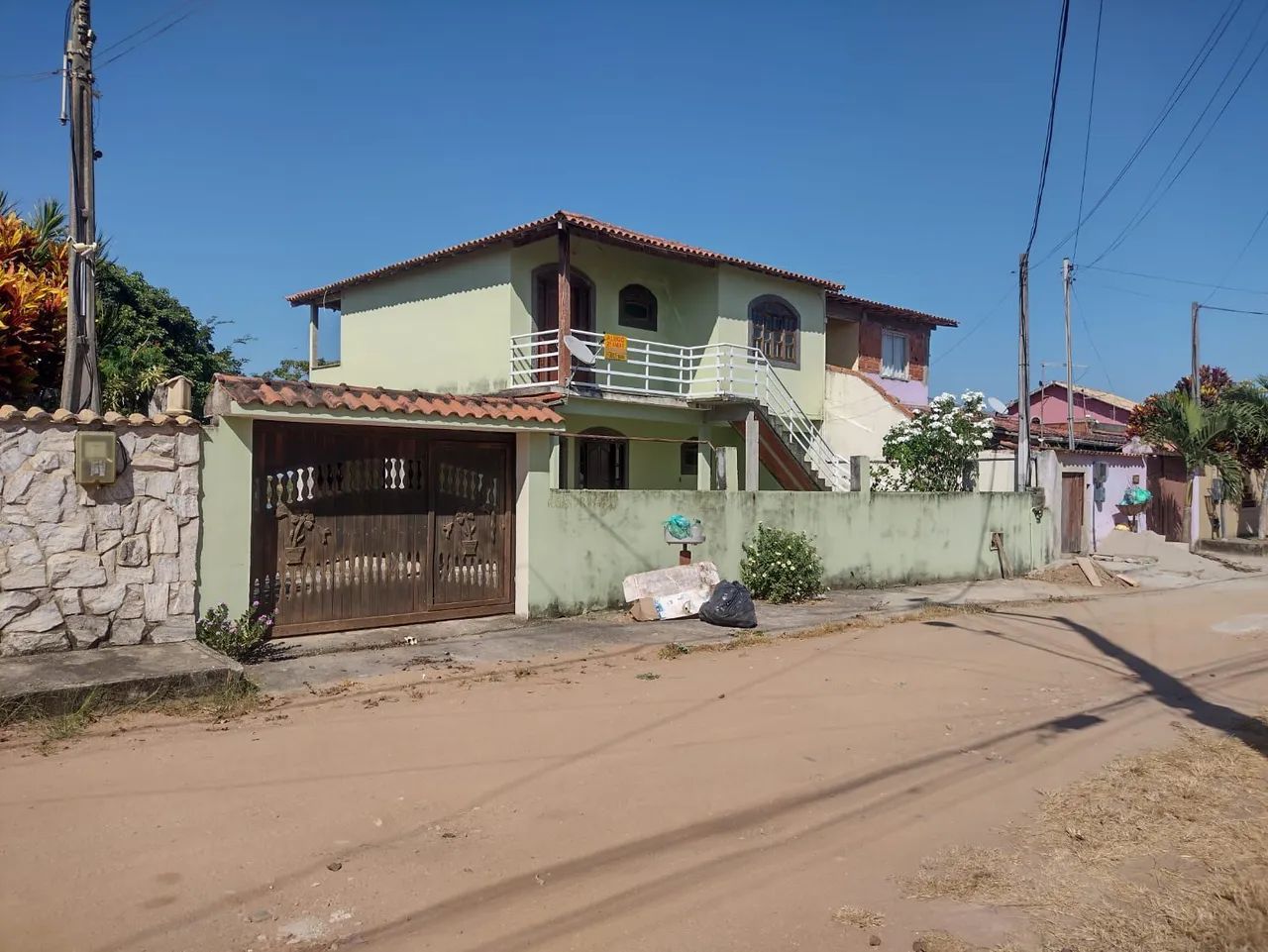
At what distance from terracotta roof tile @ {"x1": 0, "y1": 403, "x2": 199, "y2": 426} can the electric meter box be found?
0.11m

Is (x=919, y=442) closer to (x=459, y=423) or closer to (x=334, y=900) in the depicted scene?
(x=459, y=423)

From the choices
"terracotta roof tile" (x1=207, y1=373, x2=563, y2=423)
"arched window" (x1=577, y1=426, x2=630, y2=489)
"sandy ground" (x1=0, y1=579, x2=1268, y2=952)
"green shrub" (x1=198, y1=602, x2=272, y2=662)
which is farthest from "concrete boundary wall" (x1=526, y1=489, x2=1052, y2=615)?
"arched window" (x1=577, y1=426, x2=630, y2=489)

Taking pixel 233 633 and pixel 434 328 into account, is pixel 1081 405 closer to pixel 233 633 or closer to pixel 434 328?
pixel 434 328

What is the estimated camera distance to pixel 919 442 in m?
19.3

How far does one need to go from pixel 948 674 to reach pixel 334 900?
21.4 feet

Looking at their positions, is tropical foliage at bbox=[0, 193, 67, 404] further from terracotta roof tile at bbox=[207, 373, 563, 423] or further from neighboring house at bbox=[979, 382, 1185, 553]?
neighboring house at bbox=[979, 382, 1185, 553]

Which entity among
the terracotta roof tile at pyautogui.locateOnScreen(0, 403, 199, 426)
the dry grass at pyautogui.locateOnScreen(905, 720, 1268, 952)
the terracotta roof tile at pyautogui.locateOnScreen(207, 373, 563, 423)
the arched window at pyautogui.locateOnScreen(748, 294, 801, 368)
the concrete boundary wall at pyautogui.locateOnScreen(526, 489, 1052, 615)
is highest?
the arched window at pyautogui.locateOnScreen(748, 294, 801, 368)

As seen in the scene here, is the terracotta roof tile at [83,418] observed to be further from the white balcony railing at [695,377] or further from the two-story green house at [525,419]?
the white balcony railing at [695,377]

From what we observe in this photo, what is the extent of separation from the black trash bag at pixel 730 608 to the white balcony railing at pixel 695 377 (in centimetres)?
621

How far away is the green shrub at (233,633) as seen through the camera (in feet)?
27.0

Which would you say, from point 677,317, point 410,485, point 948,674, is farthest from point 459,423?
point 677,317

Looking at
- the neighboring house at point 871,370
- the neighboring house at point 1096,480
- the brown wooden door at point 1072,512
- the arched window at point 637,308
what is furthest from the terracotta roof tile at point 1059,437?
the arched window at point 637,308

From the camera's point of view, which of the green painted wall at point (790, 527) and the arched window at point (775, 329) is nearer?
the green painted wall at point (790, 527)

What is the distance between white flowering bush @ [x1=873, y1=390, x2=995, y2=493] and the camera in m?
19.2
